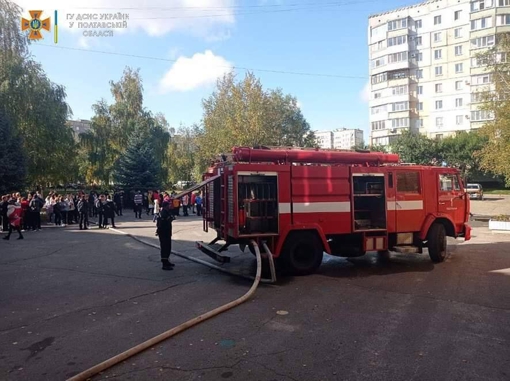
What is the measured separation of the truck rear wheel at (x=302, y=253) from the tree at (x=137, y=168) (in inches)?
1019

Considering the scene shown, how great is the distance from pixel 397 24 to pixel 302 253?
60.6m

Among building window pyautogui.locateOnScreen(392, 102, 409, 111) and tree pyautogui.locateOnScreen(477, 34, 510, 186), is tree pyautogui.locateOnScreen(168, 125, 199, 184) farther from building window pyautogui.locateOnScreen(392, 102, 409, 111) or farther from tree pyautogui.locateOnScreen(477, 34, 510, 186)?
tree pyautogui.locateOnScreen(477, 34, 510, 186)

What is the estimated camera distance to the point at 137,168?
3334 centimetres

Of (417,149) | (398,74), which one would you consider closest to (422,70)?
(398,74)

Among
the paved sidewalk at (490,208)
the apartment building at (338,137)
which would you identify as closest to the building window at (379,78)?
the paved sidewalk at (490,208)

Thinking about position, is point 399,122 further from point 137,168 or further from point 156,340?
point 156,340

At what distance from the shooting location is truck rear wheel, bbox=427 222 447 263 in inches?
412

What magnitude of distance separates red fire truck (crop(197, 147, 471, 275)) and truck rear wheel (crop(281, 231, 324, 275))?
0.02m

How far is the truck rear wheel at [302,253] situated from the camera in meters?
9.06

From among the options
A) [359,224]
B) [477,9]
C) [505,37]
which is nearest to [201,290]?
[359,224]

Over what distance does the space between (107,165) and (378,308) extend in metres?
38.1

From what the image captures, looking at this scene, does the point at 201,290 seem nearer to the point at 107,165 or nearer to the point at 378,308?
the point at 378,308

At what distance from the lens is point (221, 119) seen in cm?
3953

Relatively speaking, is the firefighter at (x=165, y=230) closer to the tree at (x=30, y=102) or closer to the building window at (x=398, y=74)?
the tree at (x=30, y=102)
